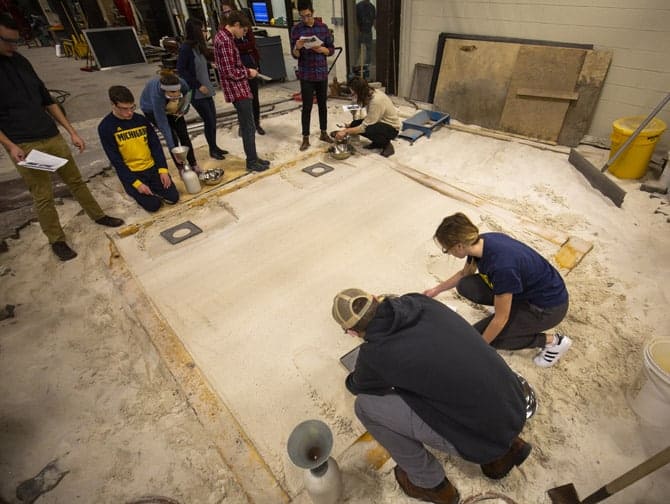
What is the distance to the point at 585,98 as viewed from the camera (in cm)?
408

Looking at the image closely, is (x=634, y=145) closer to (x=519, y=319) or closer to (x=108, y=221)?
(x=519, y=319)

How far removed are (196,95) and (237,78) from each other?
0.58 meters

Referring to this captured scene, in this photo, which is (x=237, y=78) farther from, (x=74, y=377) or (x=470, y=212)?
(x=74, y=377)

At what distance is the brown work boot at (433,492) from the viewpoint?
1436 millimetres

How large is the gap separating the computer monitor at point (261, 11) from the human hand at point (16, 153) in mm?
6918

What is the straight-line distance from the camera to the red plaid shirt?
132 inches

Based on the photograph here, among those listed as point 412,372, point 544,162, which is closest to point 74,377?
point 412,372

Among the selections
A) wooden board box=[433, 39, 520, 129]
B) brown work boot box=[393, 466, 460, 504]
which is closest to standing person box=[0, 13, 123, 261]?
brown work boot box=[393, 466, 460, 504]

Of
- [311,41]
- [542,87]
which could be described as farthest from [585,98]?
[311,41]

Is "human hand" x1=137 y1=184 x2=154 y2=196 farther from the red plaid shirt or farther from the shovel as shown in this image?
the shovel

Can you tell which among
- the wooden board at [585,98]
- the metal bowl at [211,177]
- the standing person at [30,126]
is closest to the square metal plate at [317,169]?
the metal bowl at [211,177]

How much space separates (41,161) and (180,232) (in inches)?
44.2

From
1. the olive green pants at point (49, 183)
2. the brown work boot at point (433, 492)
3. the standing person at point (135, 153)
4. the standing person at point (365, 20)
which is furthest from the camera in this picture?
the standing person at point (365, 20)

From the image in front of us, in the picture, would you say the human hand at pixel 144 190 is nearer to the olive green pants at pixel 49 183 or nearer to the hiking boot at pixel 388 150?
the olive green pants at pixel 49 183
